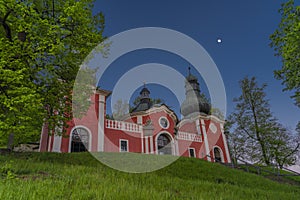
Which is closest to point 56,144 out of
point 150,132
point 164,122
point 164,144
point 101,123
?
point 101,123

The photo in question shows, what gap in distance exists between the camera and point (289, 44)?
8.42 meters

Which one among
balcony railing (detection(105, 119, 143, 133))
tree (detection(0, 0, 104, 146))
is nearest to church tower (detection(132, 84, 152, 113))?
balcony railing (detection(105, 119, 143, 133))

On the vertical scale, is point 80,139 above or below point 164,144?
above

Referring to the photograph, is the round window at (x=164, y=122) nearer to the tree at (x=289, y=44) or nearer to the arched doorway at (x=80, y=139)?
the arched doorway at (x=80, y=139)

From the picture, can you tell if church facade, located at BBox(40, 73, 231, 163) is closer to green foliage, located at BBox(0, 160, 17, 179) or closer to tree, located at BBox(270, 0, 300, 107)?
green foliage, located at BBox(0, 160, 17, 179)

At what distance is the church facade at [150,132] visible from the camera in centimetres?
1552

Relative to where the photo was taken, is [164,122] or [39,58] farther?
[164,122]

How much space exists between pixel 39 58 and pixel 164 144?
1689 centimetres

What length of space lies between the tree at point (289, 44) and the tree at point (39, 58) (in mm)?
8378

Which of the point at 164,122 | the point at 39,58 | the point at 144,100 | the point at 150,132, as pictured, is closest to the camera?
the point at 39,58

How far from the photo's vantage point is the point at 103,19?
34.3ft

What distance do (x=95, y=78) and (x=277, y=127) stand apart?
1993 centimetres

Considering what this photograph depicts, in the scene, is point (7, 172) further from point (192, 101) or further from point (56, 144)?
point (192, 101)

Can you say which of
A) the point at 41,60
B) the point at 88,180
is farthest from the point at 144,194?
the point at 41,60
